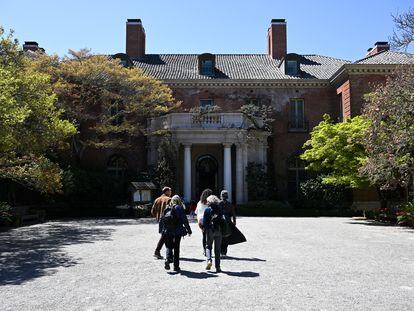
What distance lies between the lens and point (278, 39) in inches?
1449

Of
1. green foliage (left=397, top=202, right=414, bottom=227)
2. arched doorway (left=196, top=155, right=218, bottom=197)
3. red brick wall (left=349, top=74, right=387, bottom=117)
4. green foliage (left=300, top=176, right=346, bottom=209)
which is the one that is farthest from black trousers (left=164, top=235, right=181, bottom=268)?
arched doorway (left=196, top=155, right=218, bottom=197)

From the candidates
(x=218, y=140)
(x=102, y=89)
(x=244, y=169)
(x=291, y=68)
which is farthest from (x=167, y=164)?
(x=291, y=68)

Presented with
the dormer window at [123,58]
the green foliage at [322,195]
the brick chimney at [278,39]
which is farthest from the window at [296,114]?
the dormer window at [123,58]

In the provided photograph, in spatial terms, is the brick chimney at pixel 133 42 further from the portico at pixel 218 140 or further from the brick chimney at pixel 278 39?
the brick chimney at pixel 278 39

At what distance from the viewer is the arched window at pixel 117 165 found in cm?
3203

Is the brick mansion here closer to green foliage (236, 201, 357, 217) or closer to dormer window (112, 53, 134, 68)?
dormer window (112, 53, 134, 68)

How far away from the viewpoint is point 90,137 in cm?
3067

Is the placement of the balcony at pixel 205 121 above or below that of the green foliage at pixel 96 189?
above

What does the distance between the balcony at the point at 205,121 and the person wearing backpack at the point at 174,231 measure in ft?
62.3

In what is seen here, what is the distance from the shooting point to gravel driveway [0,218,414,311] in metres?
6.43

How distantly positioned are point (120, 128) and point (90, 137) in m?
4.87

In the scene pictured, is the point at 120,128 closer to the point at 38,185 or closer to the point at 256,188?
the point at 256,188

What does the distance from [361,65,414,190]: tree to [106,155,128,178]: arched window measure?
17.6 m

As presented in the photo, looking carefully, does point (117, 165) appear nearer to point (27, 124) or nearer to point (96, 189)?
point (96, 189)
